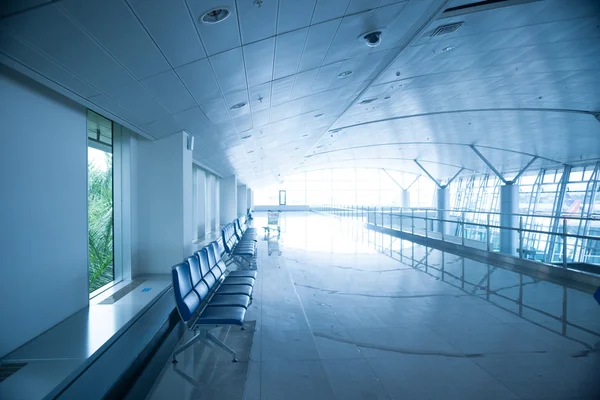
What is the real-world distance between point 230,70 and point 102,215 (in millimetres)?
3465

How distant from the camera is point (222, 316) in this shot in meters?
3.40

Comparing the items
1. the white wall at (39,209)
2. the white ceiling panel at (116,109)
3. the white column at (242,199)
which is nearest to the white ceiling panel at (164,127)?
the white ceiling panel at (116,109)

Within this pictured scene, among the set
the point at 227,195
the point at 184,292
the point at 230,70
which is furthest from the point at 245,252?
the point at 227,195

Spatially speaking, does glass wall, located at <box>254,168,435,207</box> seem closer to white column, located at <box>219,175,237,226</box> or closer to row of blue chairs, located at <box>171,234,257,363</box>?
white column, located at <box>219,175,237,226</box>

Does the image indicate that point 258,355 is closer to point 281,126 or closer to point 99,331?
point 99,331

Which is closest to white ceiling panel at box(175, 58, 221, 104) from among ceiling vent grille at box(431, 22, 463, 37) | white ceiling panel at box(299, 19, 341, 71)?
white ceiling panel at box(299, 19, 341, 71)

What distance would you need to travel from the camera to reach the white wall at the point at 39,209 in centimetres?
296

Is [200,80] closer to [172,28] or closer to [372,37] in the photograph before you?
[172,28]

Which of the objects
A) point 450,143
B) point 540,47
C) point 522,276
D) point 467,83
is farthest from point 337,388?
point 450,143

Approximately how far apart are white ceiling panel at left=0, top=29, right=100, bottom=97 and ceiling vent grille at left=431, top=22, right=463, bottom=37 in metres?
5.66

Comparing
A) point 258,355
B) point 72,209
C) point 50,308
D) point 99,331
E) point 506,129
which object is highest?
point 506,129

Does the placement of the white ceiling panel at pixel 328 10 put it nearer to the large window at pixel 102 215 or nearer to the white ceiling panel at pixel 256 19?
the white ceiling panel at pixel 256 19

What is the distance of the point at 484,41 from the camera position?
23.1 feet

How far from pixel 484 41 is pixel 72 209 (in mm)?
7902
